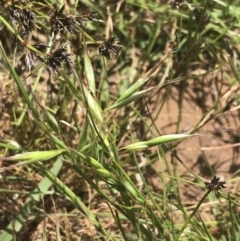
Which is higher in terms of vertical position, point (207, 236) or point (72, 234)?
point (207, 236)

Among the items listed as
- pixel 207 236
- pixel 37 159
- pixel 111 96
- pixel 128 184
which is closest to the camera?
pixel 37 159

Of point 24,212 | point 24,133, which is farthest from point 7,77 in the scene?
point 24,212

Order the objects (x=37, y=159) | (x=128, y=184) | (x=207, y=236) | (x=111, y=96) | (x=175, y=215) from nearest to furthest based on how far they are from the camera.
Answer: (x=37, y=159), (x=128, y=184), (x=207, y=236), (x=175, y=215), (x=111, y=96)

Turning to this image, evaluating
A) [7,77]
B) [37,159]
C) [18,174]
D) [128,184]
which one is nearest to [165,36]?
[7,77]

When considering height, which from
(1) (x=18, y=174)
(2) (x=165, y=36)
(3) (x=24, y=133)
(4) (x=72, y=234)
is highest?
(2) (x=165, y=36)

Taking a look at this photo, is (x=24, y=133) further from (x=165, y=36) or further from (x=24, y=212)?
(x=165, y=36)

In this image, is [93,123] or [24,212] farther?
[24,212]
